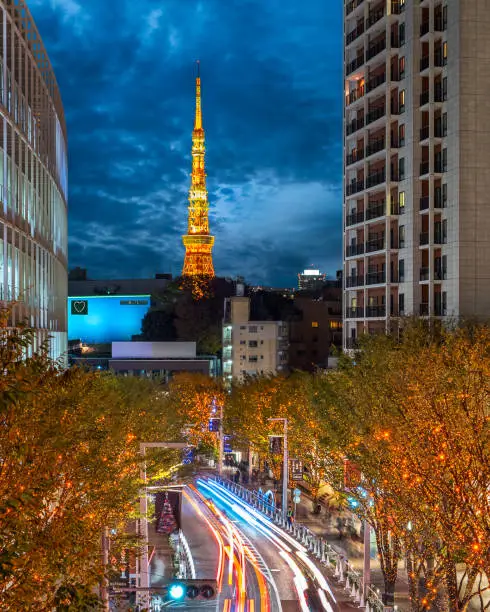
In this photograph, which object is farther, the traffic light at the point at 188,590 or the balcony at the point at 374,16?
the balcony at the point at 374,16

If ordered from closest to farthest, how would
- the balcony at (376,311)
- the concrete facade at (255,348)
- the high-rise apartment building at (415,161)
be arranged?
the high-rise apartment building at (415,161) → the balcony at (376,311) → the concrete facade at (255,348)

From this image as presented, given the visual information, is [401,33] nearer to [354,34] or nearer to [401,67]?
[401,67]

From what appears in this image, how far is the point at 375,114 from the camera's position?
4466 cm

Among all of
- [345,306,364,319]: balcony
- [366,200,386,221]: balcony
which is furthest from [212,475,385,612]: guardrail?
[366,200,386,221]: balcony

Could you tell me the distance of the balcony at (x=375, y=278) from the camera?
144 ft

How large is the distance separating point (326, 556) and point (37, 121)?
23.2m

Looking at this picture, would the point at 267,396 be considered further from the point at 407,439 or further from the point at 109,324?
the point at 109,324

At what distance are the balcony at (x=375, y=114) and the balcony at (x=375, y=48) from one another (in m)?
3.33

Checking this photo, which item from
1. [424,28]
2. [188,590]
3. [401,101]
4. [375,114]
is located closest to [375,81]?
[375,114]

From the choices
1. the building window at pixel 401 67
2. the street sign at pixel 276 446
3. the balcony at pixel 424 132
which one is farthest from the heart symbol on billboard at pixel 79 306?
the balcony at pixel 424 132

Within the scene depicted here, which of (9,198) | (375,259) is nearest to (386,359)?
(9,198)

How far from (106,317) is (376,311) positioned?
8935 centimetres

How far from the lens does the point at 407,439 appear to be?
17.5m

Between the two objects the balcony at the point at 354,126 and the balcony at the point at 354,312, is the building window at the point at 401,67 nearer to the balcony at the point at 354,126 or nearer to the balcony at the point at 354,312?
the balcony at the point at 354,126
